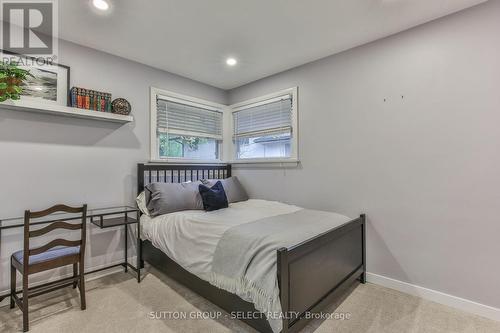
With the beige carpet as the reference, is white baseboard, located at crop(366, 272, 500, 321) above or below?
above

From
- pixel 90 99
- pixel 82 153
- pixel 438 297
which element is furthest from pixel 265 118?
pixel 438 297

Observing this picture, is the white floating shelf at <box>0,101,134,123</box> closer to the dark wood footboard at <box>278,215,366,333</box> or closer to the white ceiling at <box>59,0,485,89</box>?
the white ceiling at <box>59,0,485,89</box>

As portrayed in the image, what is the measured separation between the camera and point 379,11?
7.29 feet

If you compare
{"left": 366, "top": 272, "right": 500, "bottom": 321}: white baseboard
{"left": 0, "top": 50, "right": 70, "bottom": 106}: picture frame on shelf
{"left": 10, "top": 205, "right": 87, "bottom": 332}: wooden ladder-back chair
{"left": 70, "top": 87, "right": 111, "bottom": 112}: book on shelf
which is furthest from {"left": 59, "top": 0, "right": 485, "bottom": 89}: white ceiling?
{"left": 366, "top": 272, "right": 500, "bottom": 321}: white baseboard

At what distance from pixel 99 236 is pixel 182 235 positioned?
48.8 inches

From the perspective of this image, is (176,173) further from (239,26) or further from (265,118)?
(239,26)

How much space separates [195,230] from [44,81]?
7.10 feet

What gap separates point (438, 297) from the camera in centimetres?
231

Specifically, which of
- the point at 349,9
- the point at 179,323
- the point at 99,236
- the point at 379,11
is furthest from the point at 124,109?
the point at 379,11

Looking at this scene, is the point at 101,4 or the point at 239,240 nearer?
the point at 239,240

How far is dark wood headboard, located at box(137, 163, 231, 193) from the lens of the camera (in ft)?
10.5

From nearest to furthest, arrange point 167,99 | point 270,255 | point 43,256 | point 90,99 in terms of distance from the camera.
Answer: point 270,255 < point 43,256 < point 90,99 < point 167,99

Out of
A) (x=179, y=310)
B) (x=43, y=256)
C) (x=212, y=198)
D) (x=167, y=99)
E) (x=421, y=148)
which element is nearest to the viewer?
(x=43, y=256)

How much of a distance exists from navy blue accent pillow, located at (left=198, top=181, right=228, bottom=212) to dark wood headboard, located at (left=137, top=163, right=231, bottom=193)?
654mm
